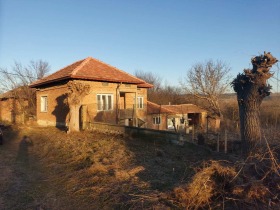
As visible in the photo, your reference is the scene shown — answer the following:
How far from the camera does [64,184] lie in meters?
6.05

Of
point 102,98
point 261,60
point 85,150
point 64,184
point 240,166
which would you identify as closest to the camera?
point 240,166

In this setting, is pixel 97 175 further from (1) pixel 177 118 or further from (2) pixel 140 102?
(1) pixel 177 118

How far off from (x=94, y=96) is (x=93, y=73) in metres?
1.69

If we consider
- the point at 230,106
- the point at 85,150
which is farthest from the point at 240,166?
the point at 230,106

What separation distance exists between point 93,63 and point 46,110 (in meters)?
5.62

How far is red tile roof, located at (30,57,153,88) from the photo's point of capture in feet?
57.2

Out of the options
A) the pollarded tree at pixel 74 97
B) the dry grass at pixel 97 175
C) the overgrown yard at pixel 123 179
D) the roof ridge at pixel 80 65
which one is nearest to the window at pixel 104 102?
the roof ridge at pixel 80 65

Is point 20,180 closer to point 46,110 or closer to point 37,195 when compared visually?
point 37,195

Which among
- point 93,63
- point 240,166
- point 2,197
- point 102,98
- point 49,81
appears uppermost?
point 93,63

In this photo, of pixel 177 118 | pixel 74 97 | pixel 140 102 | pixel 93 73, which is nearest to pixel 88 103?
pixel 93 73

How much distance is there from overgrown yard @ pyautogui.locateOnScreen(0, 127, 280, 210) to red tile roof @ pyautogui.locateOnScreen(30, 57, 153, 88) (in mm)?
7985

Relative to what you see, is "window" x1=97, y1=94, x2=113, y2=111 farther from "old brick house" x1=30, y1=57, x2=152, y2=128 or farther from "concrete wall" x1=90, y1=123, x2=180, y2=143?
"concrete wall" x1=90, y1=123, x2=180, y2=143

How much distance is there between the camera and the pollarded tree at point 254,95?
6.36 m

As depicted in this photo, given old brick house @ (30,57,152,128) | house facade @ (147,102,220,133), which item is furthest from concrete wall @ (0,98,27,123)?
house facade @ (147,102,220,133)
